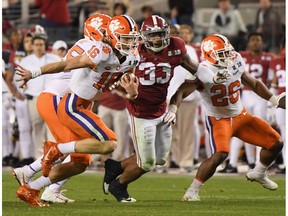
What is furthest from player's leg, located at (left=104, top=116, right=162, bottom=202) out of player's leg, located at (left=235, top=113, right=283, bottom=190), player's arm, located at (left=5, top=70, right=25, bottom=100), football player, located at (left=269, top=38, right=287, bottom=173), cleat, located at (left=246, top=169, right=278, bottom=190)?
player's arm, located at (left=5, top=70, right=25, bottom=100)

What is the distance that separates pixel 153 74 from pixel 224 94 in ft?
3.10

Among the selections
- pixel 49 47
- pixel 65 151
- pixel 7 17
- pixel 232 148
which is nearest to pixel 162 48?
pixel 65 151

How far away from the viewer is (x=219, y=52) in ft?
41.9

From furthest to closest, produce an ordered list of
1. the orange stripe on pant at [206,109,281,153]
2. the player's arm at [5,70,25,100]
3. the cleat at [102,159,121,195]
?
the player's arm at [5,70,25,100]
the orange stripe on pant at [206,109,281,153]
the cleat at [102,159,121,195]

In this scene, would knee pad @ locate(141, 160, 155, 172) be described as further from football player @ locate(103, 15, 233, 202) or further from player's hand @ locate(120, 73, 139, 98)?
player's hand @ locate(120, 73, 139, 98)

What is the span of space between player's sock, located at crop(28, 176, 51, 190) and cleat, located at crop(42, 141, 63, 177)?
0.50ft

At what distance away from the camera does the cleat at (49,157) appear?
11242mm

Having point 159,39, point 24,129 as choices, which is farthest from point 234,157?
point 159,39

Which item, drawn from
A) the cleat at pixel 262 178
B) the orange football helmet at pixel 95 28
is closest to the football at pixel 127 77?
the orange football helmet at pixel 95 28

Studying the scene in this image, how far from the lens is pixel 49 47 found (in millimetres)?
17500

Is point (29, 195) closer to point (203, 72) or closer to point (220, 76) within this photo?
point (203, 72)

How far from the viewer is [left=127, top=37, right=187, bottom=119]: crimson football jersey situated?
40.0ft

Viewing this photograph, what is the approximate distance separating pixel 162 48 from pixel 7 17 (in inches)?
405

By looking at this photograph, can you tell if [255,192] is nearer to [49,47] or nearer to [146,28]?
[146,28]
